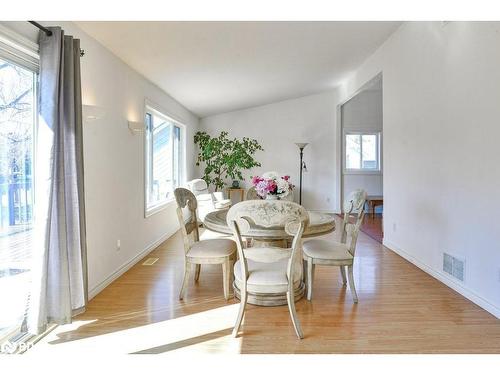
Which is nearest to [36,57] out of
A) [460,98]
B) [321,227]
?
[321,227]

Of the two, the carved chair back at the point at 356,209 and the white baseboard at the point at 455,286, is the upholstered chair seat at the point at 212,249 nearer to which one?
the carved chair back at the point at 356,209

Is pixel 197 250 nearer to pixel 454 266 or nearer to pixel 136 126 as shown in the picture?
pixel 136 126

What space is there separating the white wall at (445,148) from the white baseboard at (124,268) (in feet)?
11.0

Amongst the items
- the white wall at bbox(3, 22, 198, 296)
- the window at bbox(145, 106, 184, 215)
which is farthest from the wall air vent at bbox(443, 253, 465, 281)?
the window at bbox(145, 106, 184, 215)

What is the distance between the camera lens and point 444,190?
3.52m

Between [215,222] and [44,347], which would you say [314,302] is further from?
[44,347]

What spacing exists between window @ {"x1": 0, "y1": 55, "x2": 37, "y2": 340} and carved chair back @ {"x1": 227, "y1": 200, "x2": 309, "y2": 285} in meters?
1.42

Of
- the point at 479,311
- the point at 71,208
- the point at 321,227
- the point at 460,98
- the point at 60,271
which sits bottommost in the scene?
the point at 479,311

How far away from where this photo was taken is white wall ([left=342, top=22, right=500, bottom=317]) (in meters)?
2.81

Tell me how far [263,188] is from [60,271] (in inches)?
71.4

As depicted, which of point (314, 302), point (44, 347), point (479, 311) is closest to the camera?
point (44, 347)

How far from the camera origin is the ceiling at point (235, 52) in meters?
3.33

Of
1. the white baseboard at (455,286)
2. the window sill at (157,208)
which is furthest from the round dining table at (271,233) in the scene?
the window sill at (157,208)

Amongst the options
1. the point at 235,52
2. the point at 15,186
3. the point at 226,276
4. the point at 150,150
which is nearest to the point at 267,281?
the point at 226,276
